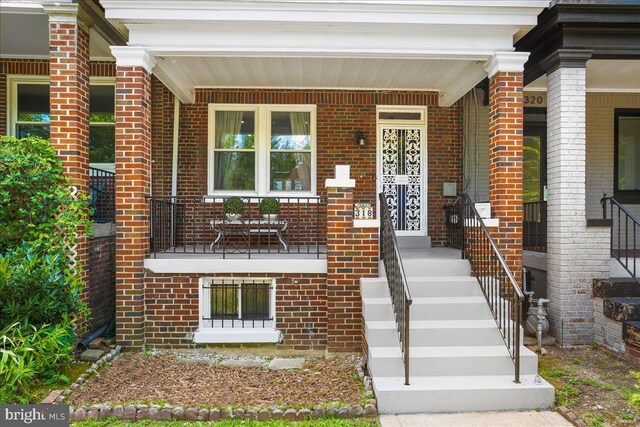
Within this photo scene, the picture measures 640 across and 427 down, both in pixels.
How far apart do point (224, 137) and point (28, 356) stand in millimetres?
4514

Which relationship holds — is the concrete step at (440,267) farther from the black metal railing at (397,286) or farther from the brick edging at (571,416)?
the brick edging at (571,416)

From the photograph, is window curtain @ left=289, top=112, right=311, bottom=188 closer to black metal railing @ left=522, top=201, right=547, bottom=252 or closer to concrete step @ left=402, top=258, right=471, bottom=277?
concrete step @ left=402, top=258, right=471, bottom=277

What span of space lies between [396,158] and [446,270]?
2.83 metres

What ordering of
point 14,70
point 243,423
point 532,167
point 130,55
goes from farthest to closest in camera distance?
point 532,167 → point 14,70 → point 130,55 → point 243,423

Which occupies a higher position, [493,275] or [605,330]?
[493,275]

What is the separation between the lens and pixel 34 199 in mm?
4777

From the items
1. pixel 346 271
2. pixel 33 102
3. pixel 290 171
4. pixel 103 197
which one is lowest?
pixel 346 271

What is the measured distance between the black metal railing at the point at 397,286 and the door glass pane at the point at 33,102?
6097 mm

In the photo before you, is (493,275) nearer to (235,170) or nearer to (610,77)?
(235,170)

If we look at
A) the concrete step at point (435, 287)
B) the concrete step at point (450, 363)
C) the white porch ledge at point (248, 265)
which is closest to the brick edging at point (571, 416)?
the concrete step at point (450, 363)

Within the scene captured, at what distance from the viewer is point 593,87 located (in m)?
7.88

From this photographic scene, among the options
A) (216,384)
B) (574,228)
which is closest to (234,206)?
(216,384)

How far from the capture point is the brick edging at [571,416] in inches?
142

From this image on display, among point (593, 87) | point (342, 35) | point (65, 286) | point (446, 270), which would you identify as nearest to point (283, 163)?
point (342, 35)
